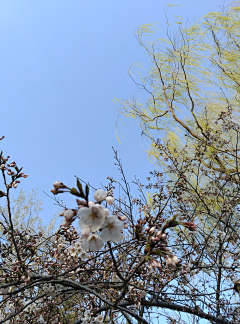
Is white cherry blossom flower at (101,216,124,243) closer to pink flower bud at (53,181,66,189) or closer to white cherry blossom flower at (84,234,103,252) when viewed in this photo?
white cherry blossom flower at (84,234,103,252)

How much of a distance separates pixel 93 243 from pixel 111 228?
0.14 meters

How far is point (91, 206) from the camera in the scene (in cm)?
107

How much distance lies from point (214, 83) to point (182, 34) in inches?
53.8

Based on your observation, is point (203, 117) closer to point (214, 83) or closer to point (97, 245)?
point (214, 83)

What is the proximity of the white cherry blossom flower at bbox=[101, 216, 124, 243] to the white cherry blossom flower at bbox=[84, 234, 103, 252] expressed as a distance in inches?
2.5

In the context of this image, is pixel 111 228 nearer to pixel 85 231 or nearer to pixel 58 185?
pixel 85 231

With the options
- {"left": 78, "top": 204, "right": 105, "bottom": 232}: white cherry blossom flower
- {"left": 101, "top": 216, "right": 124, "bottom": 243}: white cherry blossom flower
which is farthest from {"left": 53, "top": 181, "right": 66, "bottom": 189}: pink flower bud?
{"left": 101, "top": 216, "right": 124, "bottom": 243}: white cherry blossom flower

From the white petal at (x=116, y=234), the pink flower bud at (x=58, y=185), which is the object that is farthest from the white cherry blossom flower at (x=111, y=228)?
the pink flower bud at (x=58, y=185)

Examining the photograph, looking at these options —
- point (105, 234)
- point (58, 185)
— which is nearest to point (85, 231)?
point (105, 234)

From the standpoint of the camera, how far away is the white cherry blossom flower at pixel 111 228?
3.67 ft

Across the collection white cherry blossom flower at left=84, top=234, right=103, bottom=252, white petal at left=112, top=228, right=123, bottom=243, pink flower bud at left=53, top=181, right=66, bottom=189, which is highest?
pink flower bud at left=53, top=181, right=66, bottom=189

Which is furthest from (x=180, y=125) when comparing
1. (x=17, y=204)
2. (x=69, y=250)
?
(x=17, y=204)

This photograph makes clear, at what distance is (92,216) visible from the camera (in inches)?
42.9

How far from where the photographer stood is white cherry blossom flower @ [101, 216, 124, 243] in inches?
44.0
